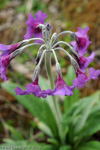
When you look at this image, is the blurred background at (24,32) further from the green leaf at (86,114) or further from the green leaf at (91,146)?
the green leaf at (91,146)

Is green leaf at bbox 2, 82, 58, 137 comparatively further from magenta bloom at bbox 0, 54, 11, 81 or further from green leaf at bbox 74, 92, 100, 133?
magenta bloom at bbox 0, 54, 11, 81

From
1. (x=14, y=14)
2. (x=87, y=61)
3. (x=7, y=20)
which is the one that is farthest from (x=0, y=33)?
(x=87, y=61)

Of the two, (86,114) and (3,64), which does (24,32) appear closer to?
(86,114)

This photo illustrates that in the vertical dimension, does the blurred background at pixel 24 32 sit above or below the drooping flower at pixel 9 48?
above

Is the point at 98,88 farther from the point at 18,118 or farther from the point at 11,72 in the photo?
the point at 11,72

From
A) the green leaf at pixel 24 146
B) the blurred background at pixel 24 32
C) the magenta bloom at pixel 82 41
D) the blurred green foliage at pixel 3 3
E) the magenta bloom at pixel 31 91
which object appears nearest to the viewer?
the magenta bloom at pixel 31 91

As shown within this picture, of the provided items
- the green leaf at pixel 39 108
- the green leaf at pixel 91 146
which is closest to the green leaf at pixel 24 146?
the green leaf at pixel 39 108

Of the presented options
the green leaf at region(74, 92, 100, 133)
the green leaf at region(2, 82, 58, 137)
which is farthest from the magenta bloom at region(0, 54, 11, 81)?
the green leaf at region(74, 92, 100, 133)
